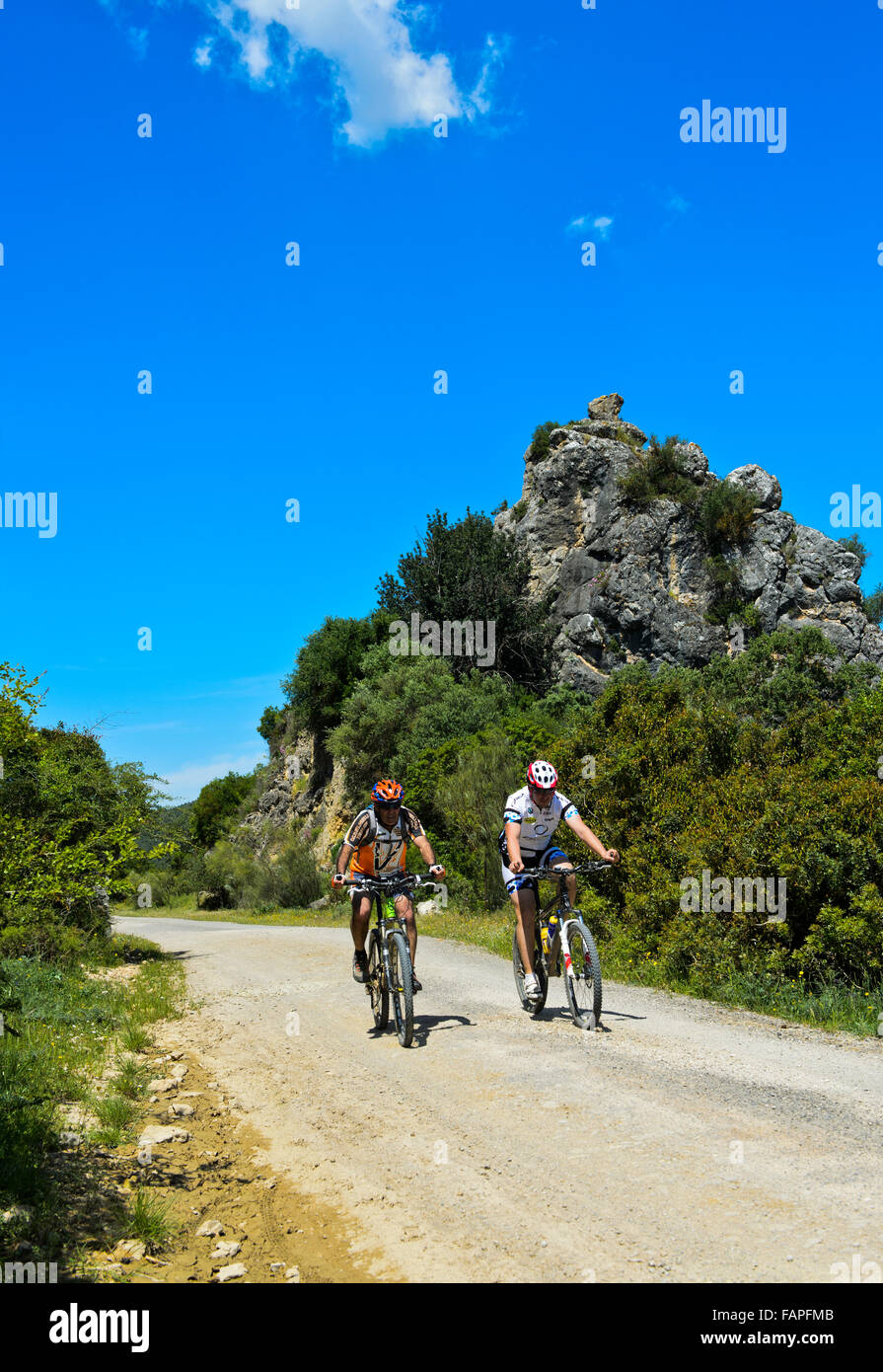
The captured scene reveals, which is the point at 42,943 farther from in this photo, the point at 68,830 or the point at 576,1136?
the point at 576,1136

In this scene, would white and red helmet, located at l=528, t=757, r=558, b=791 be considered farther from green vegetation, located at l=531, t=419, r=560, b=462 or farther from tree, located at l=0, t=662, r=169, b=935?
green vegetation, located at l=531, t=419, r=560, b=462

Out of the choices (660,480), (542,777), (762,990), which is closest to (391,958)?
(542,777)

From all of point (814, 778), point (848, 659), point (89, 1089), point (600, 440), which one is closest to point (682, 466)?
point (600, 440)

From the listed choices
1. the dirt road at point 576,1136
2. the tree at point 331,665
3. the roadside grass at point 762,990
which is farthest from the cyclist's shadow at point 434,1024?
the tree at point 331,665

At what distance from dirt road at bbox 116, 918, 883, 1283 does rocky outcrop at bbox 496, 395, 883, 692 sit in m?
34.2

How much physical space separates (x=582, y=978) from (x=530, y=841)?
1.35m

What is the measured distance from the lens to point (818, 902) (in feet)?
31.7

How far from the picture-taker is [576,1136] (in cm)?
516

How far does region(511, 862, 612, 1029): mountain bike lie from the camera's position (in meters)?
7.54

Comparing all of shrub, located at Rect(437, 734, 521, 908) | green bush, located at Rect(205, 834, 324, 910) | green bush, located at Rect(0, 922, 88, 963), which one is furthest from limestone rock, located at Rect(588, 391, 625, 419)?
green bush, located at Rect(0, 922, 88, 963)

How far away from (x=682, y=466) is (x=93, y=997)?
141ft

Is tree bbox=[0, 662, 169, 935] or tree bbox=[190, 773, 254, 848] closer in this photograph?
tree bbox=[0, 662, 169, 935]
